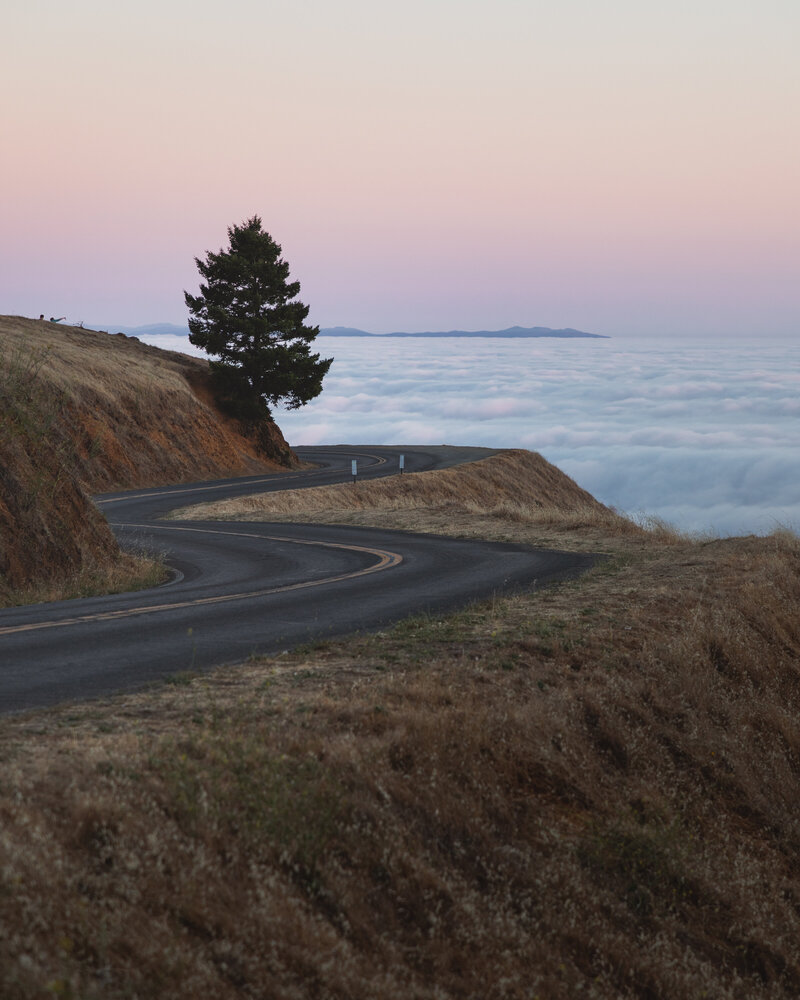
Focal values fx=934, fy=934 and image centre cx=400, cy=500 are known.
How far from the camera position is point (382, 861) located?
6.28m

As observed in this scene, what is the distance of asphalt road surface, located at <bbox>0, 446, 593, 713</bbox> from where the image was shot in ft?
33.6

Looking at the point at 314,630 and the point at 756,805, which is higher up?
the point at 314,630

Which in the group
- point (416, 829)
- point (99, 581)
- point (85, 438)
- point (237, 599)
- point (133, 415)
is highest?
point (133, 415)

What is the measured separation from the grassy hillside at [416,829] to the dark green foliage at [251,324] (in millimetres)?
44402

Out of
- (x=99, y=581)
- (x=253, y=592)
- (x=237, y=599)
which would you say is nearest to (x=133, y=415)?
(x=99, y=581)

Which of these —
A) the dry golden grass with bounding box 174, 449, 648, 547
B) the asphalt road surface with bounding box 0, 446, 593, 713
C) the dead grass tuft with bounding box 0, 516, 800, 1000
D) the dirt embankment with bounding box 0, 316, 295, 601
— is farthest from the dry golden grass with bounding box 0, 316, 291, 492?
the dead grass tuft with bounding box 0, 516, 800, 1000

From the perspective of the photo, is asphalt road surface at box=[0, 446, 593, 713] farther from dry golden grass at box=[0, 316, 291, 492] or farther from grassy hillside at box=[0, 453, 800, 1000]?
dry golden grass at box=[0, 316, 291, 492]

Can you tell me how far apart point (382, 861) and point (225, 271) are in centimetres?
5136

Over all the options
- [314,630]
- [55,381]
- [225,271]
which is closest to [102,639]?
[314,630]

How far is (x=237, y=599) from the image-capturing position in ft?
48.7

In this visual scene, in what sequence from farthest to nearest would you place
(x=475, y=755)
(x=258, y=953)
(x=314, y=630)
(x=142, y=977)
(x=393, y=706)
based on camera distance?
(x=314, y=630) < (x=393, y=706) < (x=475, y=755) < (x=258, y=953) < (x=142, y=977)

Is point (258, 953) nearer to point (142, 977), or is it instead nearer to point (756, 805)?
point (142, 977)

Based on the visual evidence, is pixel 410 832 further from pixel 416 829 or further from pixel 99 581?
pixel 99 581

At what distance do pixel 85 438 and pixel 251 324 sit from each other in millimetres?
14646
